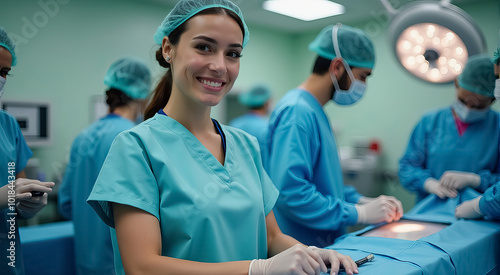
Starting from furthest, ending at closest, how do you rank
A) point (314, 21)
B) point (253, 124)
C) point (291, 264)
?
point (314, 21)
point (253, 124)
point (291, 264)

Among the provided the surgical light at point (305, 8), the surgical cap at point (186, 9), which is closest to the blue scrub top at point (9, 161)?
the surgical cap at point (186, 9)

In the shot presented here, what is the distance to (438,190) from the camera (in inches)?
71.2

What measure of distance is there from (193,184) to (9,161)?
0.42 metres

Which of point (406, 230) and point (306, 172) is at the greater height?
point (306, 172)

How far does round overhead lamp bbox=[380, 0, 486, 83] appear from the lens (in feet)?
4.37

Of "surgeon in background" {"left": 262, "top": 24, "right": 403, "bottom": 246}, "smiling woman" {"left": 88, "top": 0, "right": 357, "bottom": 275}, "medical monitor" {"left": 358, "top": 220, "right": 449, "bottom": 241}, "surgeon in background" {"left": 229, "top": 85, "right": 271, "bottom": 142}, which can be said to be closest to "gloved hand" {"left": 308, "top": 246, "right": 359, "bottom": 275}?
"smiling woman" {"left": 88, "top": 0, "right": 357, "bottom": 275}

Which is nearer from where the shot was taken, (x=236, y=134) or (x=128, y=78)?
(x=236, y=134)

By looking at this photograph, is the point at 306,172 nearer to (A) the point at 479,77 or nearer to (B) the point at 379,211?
(B) the point at 379,211

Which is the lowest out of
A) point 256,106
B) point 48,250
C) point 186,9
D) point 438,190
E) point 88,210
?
point 48,250

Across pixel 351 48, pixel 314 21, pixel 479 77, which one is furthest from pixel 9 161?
pixel 314 21

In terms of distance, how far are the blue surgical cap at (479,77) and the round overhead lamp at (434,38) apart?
1.11 ft

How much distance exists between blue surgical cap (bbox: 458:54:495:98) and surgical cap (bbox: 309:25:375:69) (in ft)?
1.54

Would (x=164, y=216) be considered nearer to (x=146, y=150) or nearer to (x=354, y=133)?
(x=146, y=150)

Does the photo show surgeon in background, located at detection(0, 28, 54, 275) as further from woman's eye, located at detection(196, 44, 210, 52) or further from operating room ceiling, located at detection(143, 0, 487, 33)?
operating room ceiling, located at detection(143, 0, 487, 33)
